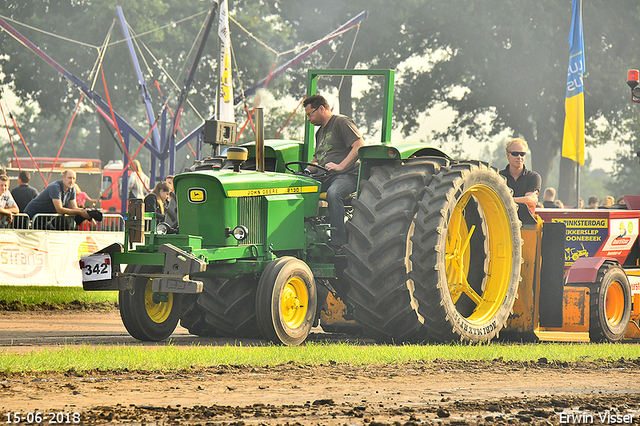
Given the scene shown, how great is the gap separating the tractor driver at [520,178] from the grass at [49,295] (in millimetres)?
6309

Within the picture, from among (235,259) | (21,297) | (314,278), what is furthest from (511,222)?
(21,297)

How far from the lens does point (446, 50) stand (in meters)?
40.7

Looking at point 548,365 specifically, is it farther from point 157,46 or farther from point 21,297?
point 157,46

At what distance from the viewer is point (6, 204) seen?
15.1 metres

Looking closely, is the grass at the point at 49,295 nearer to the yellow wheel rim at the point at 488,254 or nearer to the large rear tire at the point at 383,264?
the large rear tire at the point at 383,264

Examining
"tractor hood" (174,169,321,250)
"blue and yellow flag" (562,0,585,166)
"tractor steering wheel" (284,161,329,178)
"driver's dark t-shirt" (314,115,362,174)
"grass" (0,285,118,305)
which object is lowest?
"grass" (0,285,118,305)

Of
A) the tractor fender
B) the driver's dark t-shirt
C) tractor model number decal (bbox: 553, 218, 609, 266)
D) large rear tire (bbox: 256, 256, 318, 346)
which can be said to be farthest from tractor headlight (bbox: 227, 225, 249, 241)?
tractor model number decal (bbox: 553, 218, 609, 266)

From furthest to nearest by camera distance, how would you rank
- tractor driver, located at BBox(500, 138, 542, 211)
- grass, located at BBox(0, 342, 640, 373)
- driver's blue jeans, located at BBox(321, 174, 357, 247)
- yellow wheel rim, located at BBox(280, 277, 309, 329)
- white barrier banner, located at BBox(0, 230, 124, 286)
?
white barrier banner, located at BBox(0, 230, 124, 286) → tractor driver, located at BBox(500, 138, 542, 211) → driver's blue jeans, located at BBox(321, 174, 357, 247) → yellow wheel rim, located at BBox(280, 277, 309, 329) → grass, located at BBox(0, 342, 640, 373)

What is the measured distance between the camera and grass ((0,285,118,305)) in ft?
39.6

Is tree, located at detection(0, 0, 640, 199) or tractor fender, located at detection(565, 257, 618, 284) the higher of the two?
tree, located at detection(0, 0, 640, 199)

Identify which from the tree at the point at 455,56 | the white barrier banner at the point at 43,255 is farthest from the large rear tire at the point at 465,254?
the tree at the point at 455,56

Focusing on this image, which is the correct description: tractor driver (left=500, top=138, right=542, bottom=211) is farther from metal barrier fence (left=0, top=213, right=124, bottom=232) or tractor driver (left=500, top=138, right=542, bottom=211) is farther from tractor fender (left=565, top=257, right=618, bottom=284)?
metal barrier fence (left=0, top=213, right=124, bottom=232)

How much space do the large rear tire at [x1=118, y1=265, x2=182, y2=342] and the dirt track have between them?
3.46 ft

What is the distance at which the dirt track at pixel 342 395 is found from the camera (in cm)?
451
